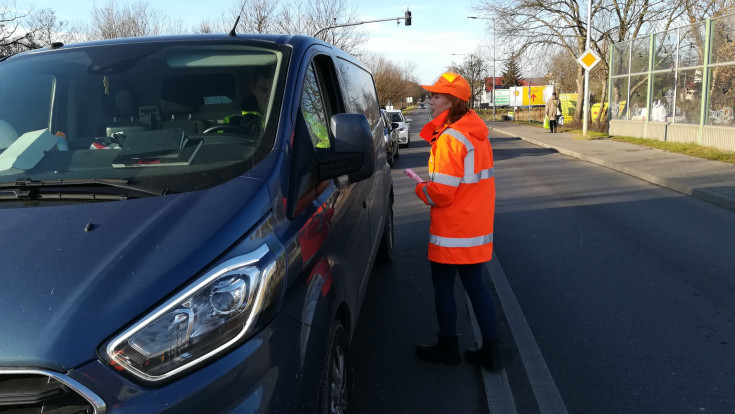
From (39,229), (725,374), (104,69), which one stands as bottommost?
(725,374)

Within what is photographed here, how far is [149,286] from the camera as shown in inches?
66.9

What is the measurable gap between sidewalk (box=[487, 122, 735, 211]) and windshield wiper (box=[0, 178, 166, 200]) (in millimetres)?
8964

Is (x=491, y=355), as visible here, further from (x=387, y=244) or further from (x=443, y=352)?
(x=387, y=244)

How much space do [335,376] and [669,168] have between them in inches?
481

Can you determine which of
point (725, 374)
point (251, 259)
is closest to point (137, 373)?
point (251, 259)

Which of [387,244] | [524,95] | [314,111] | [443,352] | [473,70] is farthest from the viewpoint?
[473,70]

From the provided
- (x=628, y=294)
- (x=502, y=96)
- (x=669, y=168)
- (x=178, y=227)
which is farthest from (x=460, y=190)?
(x=502, y=96)

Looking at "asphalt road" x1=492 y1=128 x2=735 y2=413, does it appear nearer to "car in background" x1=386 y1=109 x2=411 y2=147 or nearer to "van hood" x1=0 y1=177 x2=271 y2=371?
"van hood" x1=0 y1=177 x2=271 y2=371

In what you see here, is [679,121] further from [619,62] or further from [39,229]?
[39,229]

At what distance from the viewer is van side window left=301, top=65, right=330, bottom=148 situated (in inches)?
112

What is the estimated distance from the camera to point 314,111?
3.03 meters

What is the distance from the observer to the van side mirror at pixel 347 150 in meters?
2.57

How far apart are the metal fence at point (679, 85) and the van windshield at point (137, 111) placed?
50.4ft

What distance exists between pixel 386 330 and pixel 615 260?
A: 3.07 metres
